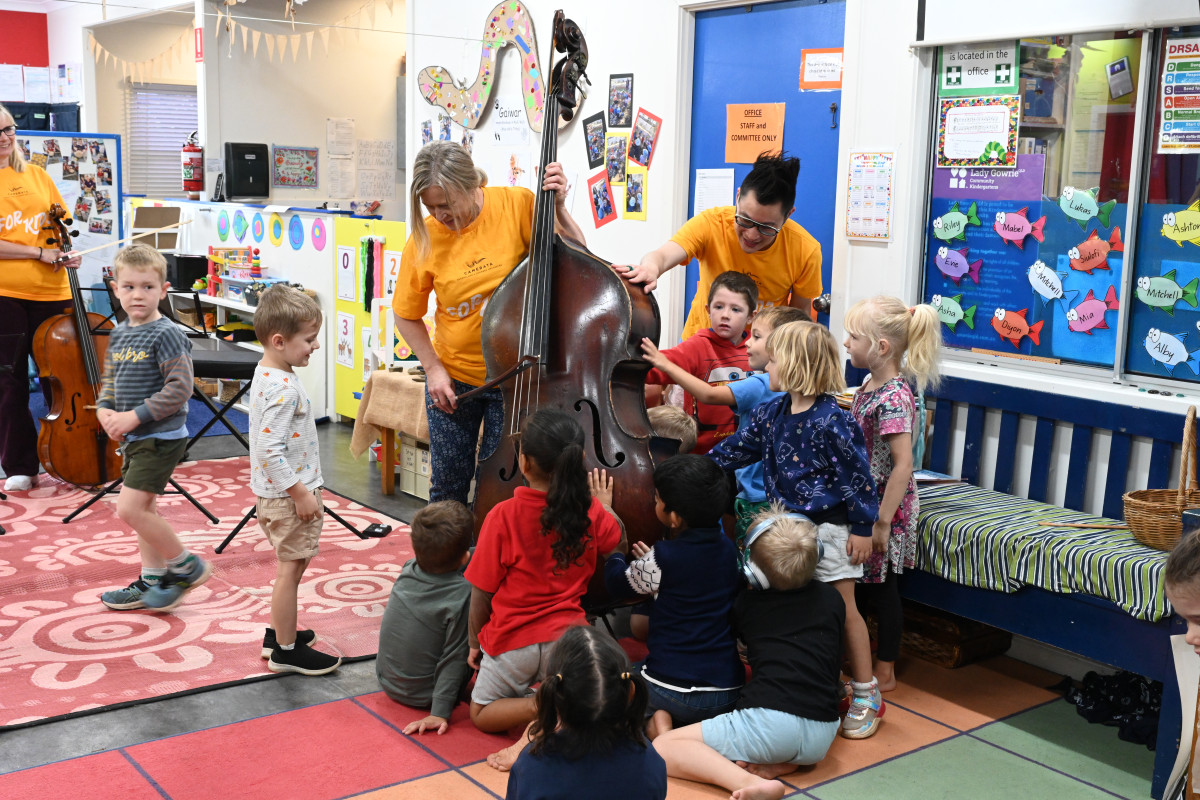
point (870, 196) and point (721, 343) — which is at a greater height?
point (870, 196)

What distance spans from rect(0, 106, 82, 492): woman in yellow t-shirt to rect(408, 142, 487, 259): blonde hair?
100 inches

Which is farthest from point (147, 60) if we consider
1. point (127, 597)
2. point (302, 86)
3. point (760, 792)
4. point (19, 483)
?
point (760, 792)

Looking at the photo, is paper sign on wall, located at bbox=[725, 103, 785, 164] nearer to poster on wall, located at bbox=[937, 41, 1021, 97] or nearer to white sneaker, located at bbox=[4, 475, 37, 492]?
poster on wall, located at bbox=[937, 41, 1021, 97]

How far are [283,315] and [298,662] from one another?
997mm

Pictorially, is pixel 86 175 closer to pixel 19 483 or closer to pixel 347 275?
pixel 347 275

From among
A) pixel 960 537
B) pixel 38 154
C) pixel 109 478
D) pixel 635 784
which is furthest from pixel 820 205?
pixel 38 154

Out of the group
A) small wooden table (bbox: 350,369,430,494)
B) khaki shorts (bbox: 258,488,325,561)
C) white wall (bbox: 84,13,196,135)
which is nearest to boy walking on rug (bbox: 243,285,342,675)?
khaki shorts (bbox: 258,488,325,561)

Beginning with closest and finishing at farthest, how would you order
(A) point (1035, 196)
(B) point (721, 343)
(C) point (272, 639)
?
1. (C) point (272, 639)
2. (B) point (721, 343)
3. (A) point (1035, 196)

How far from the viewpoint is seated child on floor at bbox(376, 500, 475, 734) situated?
2924mm

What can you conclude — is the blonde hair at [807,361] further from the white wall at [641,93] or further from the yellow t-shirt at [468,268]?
the white wall at [641,93]

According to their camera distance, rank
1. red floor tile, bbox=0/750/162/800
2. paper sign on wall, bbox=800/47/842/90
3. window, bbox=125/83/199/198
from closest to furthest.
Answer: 1. red floor tile, bbox=0/750/162/800
2. paper sign on wall, bbox=800/47/842/90
3. window, bbox=125/83/199/198

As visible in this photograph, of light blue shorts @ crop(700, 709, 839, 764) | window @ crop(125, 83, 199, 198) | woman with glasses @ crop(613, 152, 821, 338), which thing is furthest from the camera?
window @ crop(125, 83, 199, 198)

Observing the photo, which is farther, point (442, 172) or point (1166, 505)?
point (442, 172)

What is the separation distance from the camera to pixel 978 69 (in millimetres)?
3551
